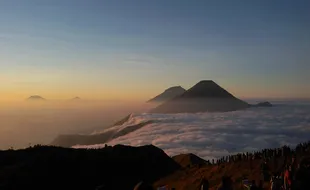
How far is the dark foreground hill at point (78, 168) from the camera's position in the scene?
170 feet

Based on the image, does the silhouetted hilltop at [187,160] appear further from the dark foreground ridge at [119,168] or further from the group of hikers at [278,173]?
the group of hikers at [278,173]

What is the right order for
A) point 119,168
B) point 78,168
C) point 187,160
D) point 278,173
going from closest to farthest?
point 278,173
point 78,168
point 119,168
point 187,160

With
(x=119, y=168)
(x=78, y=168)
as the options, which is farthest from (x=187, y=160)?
(x=78, y=168)

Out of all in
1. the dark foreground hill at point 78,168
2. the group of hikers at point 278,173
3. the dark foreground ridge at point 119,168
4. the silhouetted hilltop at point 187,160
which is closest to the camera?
the group of hikers at point 278,173

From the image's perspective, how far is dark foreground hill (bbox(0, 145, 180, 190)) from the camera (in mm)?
51938

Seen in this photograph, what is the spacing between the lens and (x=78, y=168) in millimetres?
60406

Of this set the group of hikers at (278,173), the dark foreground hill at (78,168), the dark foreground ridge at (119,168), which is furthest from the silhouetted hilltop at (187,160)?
the group of hikers at (278,173)

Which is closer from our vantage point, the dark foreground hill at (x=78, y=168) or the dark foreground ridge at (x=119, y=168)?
the dark foreground ridge at (x=119, y=168)

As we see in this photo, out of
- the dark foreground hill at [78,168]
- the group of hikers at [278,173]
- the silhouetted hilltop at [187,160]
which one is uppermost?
the group of hikers at [278,173]

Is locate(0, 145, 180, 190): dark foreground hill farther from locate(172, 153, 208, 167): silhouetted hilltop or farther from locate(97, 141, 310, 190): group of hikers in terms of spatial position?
locate(97, 141, 310, 190): group of hikers

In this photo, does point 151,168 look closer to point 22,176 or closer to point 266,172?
point 22,176

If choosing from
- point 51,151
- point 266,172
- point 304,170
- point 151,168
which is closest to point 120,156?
point 151,168

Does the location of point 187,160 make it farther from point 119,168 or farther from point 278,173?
point 278,173

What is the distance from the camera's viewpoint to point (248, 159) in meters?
46.3
